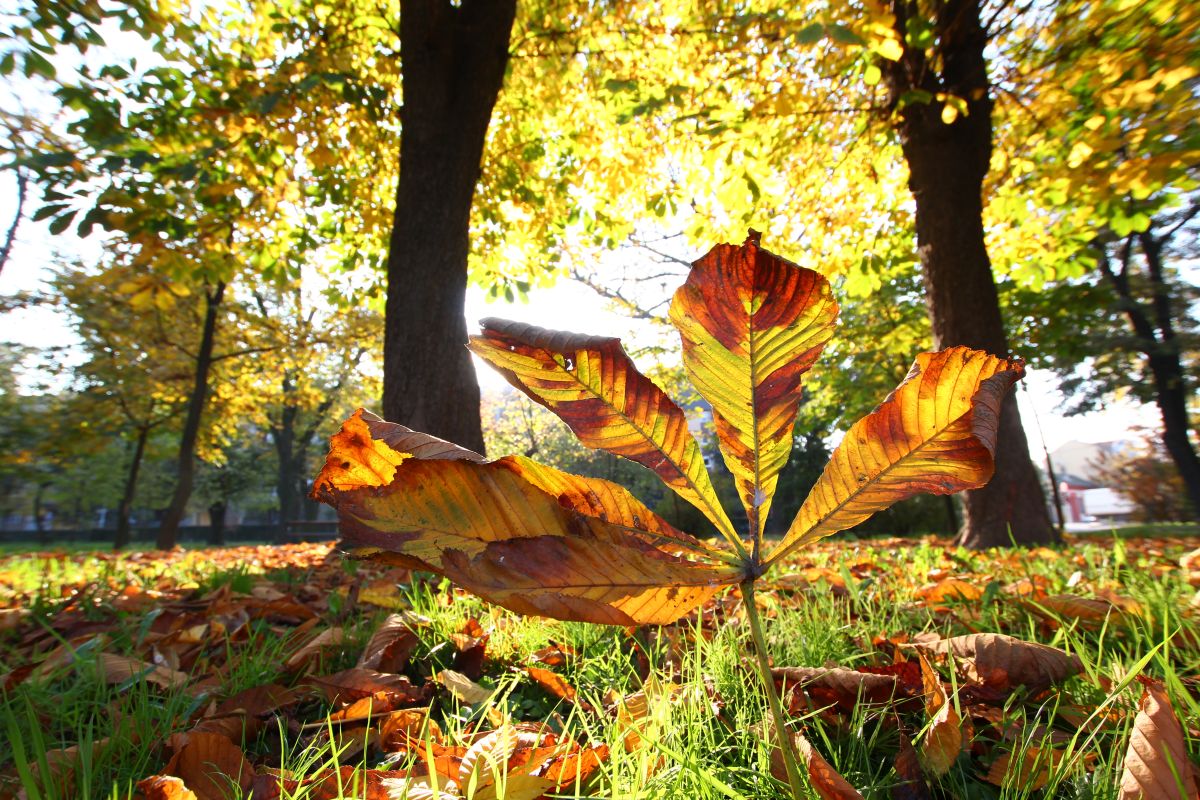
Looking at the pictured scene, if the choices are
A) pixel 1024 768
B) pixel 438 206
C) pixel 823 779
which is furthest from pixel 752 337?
pixel 438 206

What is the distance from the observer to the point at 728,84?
6.67 m

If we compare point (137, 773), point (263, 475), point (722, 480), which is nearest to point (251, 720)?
point (137, 773)

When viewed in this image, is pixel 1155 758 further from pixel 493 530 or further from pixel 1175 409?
pixel 1175 409

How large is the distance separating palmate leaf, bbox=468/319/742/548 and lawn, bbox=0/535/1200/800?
0.39 metres

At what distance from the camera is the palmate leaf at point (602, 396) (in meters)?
0.53

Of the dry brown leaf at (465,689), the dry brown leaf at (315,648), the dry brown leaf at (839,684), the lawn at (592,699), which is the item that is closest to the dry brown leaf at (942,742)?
the lawn at (592,699)

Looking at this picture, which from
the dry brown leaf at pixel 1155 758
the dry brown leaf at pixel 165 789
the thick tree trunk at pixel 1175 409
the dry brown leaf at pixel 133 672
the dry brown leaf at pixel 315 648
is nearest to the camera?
the dry brown leaf at pixel 1155 758

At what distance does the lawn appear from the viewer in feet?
2.77

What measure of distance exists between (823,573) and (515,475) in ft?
7.87

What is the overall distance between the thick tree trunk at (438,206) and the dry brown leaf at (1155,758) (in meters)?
3.11

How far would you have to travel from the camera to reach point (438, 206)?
400 centimetres

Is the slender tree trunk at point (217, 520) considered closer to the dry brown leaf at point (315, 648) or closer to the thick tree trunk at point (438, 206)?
the thick tree trunk at point (438, 206)

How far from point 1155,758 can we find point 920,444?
53 cm

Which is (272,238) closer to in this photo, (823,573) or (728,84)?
(728,84)
